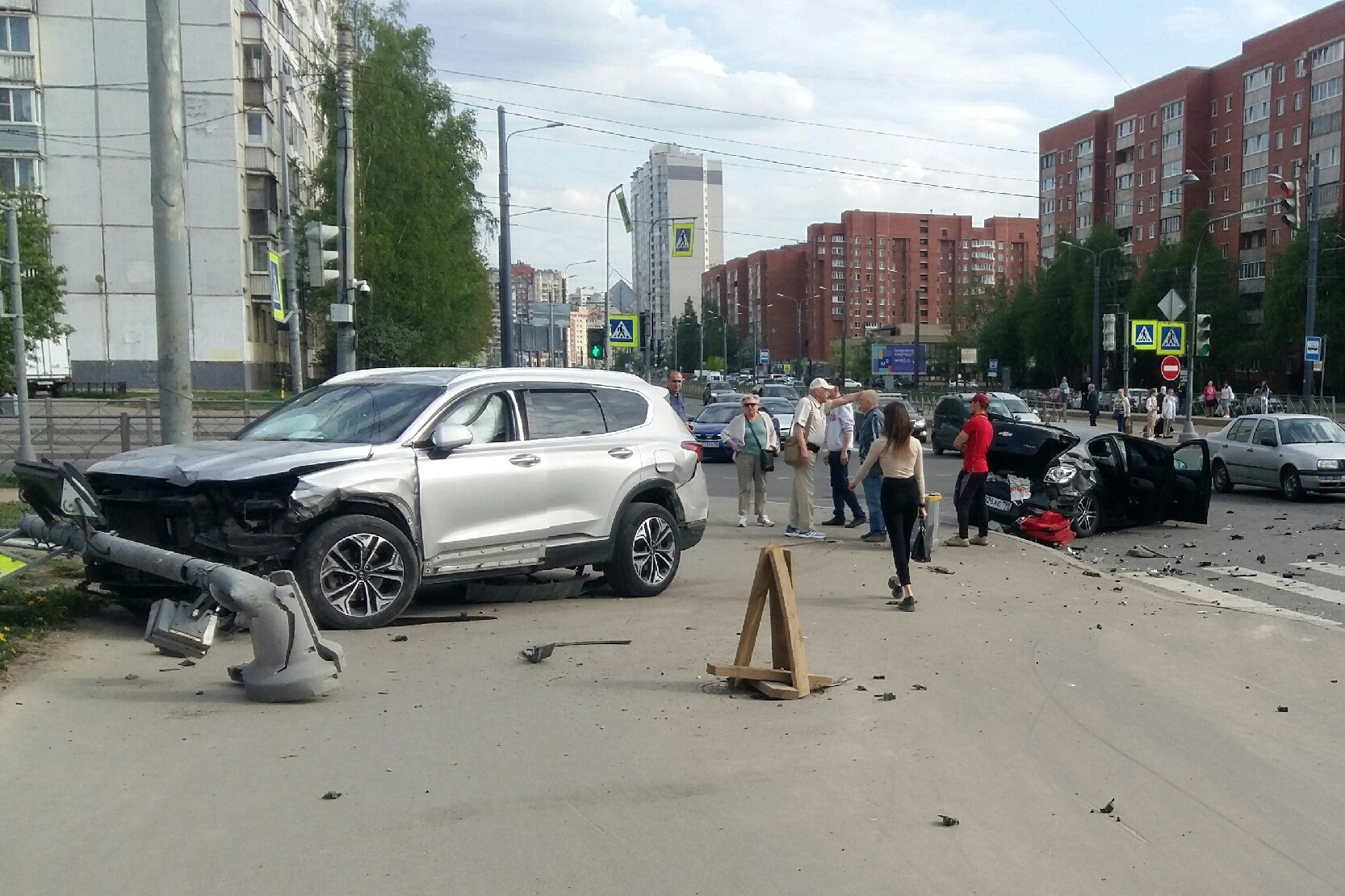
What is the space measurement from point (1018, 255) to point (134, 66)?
520 feet

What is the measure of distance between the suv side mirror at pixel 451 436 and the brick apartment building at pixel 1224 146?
6858 cm

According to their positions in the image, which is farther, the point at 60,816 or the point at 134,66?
the point at 134,66

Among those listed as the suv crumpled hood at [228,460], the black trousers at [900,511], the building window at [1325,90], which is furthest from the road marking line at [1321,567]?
the building window at [1325,90]

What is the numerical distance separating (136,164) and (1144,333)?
40.8 metres

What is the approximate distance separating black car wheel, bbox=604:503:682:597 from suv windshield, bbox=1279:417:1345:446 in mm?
14859

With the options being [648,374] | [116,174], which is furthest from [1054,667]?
[116,174]

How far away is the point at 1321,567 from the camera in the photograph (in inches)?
516

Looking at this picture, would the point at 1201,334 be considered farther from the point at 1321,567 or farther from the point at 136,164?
the point at 136,164

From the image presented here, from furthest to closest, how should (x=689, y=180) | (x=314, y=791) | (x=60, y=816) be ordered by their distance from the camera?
(x=689, y=180), (x=314, y=791), (x=60, y=816)

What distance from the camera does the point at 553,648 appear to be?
303 inches

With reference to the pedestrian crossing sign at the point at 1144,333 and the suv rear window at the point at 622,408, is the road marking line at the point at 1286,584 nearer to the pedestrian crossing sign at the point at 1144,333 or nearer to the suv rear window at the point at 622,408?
the suv rear window at the point at 622,408

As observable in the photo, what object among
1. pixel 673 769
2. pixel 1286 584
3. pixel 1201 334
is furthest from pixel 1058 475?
→ pixel 1201 334

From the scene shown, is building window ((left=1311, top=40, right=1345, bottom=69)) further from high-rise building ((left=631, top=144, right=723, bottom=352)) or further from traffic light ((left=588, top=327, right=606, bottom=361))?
high-rise building ((left=631, top=144, right=723, bottom=352))

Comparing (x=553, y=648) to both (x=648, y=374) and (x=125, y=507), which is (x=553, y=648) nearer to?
(x=125, y=507)
